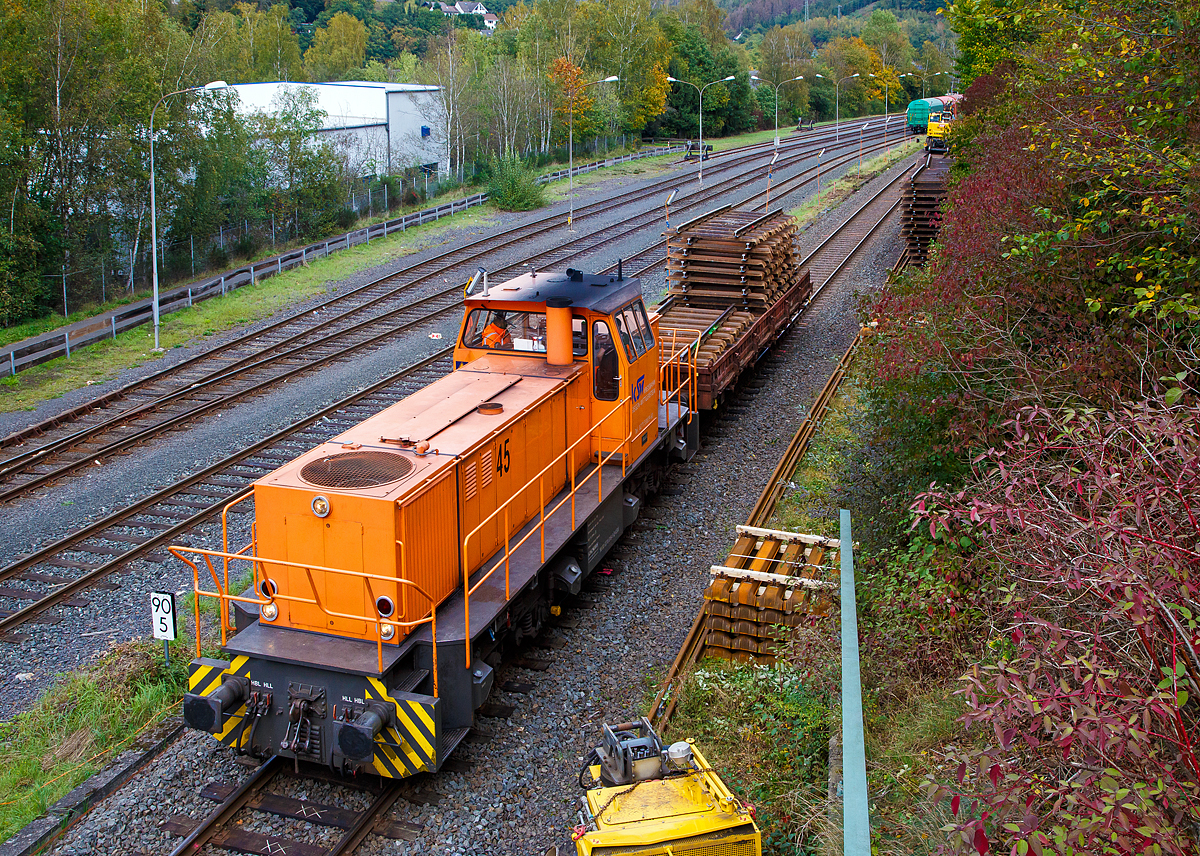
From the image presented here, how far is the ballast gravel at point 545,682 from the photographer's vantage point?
6840mm

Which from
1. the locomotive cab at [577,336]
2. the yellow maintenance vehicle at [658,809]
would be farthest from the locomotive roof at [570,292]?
the yellow maintenance vehicle at [658,809]

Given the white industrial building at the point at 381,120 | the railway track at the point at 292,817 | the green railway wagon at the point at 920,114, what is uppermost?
the green railway wagon at the point at 920,114

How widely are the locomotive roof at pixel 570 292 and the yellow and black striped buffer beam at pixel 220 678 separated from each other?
4685 millimetres

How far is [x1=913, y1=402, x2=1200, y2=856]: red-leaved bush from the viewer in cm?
361

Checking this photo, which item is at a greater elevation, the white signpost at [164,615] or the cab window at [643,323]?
the cab window at [643,323]

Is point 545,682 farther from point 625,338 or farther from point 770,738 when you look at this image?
point 625,338

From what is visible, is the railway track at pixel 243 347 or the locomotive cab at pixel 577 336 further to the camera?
the railway track at pixel 243 347

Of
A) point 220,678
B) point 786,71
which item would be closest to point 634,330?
point 220,678

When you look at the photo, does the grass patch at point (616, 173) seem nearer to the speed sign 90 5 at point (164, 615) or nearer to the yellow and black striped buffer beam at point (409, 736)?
the speed sign 90 5 at point (164, 615)

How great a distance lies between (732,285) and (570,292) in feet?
27.2

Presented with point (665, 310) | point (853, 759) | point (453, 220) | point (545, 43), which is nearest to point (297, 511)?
point (853, 759)

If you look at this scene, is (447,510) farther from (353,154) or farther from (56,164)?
(353,154)

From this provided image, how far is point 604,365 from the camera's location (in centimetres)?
1059

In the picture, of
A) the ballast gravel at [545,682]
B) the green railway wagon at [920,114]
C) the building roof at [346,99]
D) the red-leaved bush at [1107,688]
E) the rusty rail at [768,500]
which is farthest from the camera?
the green railway wagon at [920,114]
